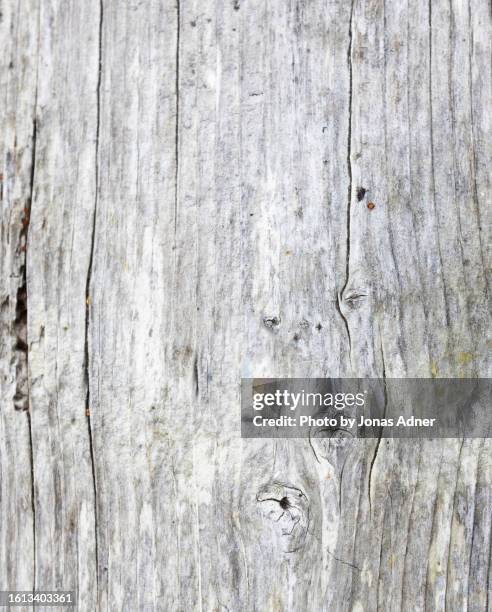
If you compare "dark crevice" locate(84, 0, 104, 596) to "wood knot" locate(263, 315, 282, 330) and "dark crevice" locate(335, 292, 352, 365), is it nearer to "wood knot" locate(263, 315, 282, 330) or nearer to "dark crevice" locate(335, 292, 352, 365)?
"wood knot" locate(263, 315, 282, 330)

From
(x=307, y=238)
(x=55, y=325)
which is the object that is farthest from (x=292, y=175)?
(x=55, y=325)

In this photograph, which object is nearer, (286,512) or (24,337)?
(286,512)

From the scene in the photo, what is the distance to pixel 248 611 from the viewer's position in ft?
4.99

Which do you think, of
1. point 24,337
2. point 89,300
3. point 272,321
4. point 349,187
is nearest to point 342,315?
point 272,321

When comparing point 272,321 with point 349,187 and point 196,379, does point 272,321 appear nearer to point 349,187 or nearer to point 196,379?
point 196,379

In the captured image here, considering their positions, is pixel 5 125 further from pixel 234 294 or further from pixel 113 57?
pixel 234 294

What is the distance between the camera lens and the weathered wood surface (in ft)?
5.03
